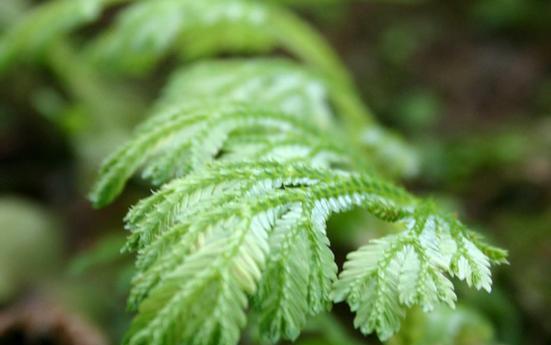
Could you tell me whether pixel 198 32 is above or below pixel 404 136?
above

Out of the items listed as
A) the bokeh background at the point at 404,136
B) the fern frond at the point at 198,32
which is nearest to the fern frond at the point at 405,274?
the bokeh background at the point at 404,136

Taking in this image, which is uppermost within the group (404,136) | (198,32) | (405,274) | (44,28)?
(44,28)

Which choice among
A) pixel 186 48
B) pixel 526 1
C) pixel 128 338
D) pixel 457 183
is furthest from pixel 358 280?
pixel 526 1

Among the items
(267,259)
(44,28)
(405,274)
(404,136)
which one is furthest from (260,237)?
(404,136)

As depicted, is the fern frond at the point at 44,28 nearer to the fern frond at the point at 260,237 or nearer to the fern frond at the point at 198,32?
the fern frond at the point at 198,32

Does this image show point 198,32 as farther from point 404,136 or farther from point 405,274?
point 405,274

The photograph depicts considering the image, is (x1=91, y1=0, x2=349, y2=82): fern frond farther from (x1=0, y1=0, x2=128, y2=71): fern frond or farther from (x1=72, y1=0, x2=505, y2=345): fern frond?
(x1=72, y1=0, x2=505, y2=345): fern frond

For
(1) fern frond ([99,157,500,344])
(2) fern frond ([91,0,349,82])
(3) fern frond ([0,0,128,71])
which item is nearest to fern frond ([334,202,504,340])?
(1) fern frond ([99,157,500,344])

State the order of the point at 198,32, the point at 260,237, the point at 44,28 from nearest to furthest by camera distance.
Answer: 1. the point at 260,237
2. the point at 44,28
3. the point at 198,32

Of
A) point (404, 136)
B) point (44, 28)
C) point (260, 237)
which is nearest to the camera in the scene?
point (260, 237)

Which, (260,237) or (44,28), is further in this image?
(44,28)
